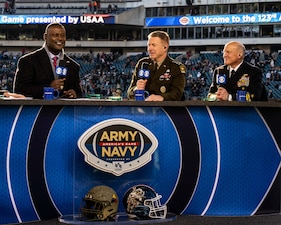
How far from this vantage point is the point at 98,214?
18.7 ft

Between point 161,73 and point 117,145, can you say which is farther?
point 161,73

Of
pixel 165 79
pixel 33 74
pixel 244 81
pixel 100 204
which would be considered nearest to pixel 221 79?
pixel 244 81

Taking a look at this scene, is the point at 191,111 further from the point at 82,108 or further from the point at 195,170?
the point at 82,108

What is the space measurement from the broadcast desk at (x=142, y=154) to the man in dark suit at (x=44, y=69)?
0.55 meters

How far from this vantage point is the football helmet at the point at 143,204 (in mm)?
5828

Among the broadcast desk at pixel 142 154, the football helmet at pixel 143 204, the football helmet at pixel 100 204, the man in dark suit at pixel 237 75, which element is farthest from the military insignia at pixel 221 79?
the football helmet at pixel 100 204

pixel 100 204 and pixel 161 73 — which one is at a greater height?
pixel 161 73

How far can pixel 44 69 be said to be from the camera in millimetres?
6477

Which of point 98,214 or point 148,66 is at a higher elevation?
point 148,66

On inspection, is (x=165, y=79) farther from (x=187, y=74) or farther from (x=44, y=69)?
(x=187, y=74)

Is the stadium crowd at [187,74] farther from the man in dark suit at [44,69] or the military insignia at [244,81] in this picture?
the man in dark suit at [44,69]

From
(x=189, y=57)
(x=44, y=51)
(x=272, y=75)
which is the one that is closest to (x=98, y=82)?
(x=189, y=57)

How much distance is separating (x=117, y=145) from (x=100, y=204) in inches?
23.4

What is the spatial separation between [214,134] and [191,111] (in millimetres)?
313
